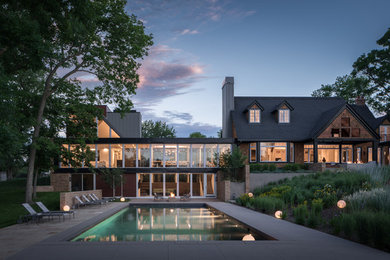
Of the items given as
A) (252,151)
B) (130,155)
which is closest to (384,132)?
(252,151)

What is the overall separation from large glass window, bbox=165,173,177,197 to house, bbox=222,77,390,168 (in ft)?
21.0

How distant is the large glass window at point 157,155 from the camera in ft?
84.9

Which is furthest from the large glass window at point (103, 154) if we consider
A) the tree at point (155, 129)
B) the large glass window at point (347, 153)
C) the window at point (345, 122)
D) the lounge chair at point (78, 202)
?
the tree at point (155, 129)

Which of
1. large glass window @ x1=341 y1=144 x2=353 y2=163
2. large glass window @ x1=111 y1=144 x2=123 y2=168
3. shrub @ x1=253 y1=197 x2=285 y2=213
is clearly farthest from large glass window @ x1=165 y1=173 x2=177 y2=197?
large glass window @ x1=341 y1=144 x2=353 y2=163

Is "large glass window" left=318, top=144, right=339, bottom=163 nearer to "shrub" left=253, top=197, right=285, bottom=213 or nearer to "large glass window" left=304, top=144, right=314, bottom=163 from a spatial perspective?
"large glass window" left=304, top=144, right=314, bottom=163

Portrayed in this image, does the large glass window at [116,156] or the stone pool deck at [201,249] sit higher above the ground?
the large glass window at [116,156]

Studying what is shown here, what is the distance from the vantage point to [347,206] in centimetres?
1175

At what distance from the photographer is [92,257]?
21.5 feet

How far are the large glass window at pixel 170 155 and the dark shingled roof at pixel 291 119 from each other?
5.63m

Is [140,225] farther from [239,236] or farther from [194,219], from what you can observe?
[239,236]

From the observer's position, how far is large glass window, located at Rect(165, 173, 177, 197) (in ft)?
84.8

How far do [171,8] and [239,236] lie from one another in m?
13.0

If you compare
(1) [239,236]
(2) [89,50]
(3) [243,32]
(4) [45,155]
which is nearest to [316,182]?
(1) [239,236]

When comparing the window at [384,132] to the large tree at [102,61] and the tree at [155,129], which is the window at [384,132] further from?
the tree at [155,129]
